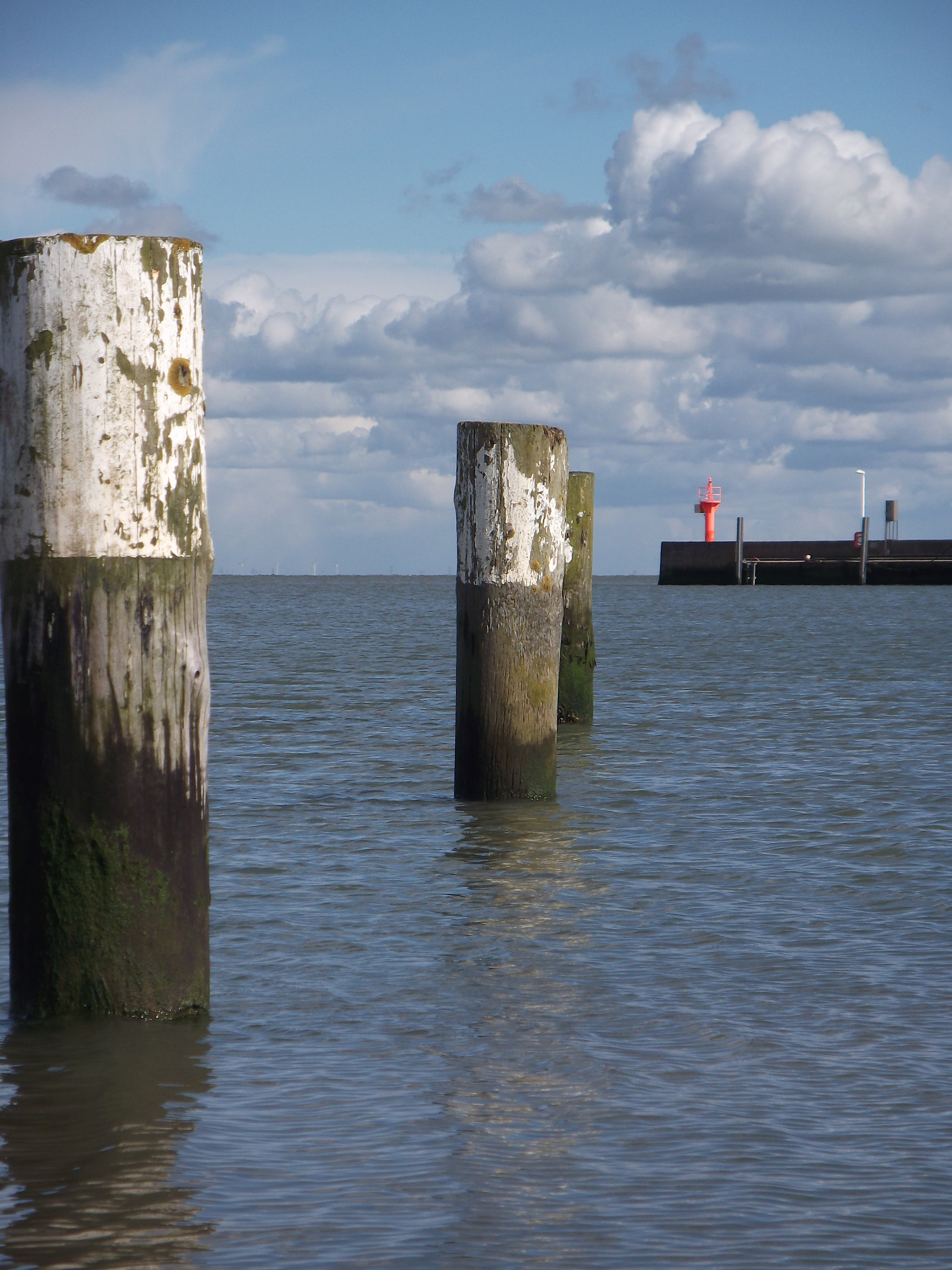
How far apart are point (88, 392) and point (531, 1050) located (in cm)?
212

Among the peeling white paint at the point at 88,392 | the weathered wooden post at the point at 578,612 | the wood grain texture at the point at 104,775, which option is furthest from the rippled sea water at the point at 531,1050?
the weathered wooden post at the point at 578,612

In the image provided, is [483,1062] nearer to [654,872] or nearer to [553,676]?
[654,872]

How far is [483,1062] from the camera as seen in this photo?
153 inches

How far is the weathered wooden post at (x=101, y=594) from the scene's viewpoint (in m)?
3.56

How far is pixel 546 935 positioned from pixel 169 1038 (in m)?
1.81

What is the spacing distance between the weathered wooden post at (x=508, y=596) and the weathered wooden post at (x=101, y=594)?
3.82m

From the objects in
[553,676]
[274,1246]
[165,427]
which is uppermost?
[165,427]

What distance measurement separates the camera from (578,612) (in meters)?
11.9

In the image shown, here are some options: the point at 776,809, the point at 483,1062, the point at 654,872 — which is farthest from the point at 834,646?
the point at 483,1062

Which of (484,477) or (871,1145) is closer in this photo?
(871,1145)

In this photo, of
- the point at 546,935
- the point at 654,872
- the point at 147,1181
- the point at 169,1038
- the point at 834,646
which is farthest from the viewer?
the point at 834,646

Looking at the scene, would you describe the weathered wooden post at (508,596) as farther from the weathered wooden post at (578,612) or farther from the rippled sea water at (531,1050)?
Answer: the weathered wooden post at (578,612)

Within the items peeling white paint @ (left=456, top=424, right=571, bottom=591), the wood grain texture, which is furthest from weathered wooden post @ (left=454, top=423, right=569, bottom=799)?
the wood grain texture

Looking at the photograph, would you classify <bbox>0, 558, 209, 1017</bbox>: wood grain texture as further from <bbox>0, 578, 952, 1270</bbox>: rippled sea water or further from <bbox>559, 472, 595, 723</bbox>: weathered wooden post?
<bbox>559, 472, 595, 723</bbox>: weathered wooden post
